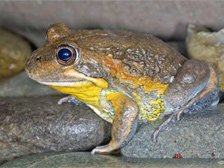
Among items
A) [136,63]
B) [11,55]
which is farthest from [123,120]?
[11,55]

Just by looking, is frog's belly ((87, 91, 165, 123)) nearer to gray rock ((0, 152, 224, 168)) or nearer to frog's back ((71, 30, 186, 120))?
frog's back ((71, 30, 186, 120))

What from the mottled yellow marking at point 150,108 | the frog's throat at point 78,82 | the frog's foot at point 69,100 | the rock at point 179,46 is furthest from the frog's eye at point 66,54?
the rock at point 179,46

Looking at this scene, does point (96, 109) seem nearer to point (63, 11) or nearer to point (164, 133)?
point (164, 133)

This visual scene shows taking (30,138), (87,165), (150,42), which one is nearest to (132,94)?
(150,42)

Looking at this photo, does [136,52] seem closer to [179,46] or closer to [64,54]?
[64,54]

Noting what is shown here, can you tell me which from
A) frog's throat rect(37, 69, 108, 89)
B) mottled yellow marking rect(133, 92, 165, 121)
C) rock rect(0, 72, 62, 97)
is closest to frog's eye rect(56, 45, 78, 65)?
frog's throat rect(37, 69, 108, 89)

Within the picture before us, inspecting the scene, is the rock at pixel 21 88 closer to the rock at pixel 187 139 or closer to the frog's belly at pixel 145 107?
the frog's belly at pixel 145 107
